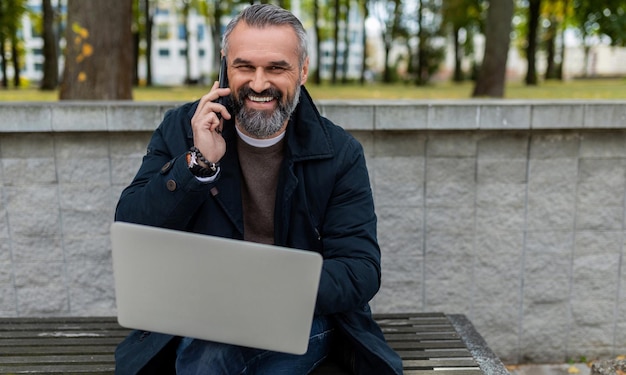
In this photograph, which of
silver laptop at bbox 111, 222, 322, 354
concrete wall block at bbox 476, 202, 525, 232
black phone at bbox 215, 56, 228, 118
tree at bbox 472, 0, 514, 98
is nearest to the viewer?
silver laptop at bbox 111, 222, 322, 354

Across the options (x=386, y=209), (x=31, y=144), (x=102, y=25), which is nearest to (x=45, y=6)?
(x=102, y=25)

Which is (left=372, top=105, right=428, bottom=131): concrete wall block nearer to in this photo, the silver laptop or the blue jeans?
the blue jeans

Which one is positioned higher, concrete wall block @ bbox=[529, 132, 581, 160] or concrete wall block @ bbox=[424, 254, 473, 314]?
concrete wall block @ bbox=[529, 132, 581, 160]

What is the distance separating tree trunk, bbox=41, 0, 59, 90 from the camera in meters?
14.7

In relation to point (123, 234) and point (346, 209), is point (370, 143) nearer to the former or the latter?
point (346, 209)

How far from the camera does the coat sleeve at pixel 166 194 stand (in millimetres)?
2041

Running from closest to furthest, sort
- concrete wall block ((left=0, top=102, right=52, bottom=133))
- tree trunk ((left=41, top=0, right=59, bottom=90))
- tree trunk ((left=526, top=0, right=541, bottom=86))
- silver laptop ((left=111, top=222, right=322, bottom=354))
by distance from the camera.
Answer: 1. silver laptop ((left=111, top=222, right=322, bottom=354))
2. concrete wall block ((left=0, top=102, right=52, bottom=133))
3. tree trunk ((left=41, top=0, right=59, bottom=90))
4. tree trunk ((left=526, top=0, right=541, bottom=86))

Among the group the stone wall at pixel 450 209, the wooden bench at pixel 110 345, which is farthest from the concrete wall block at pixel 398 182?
the wooden bench at pixel 110 345

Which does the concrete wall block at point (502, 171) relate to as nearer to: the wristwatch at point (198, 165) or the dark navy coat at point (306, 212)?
the dark navy coat at point (306, 212)

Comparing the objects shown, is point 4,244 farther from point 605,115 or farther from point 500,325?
point 605,115

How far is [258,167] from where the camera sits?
2342 millimetres

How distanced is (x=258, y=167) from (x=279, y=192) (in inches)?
5.9

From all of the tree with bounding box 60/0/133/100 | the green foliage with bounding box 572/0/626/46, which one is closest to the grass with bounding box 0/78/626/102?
the tree with bounding box 60/0/133/100

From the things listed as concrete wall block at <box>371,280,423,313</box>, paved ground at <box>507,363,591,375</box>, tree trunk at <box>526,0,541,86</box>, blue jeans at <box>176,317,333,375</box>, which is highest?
tree trunk at <box>526,0,541,86</box>
